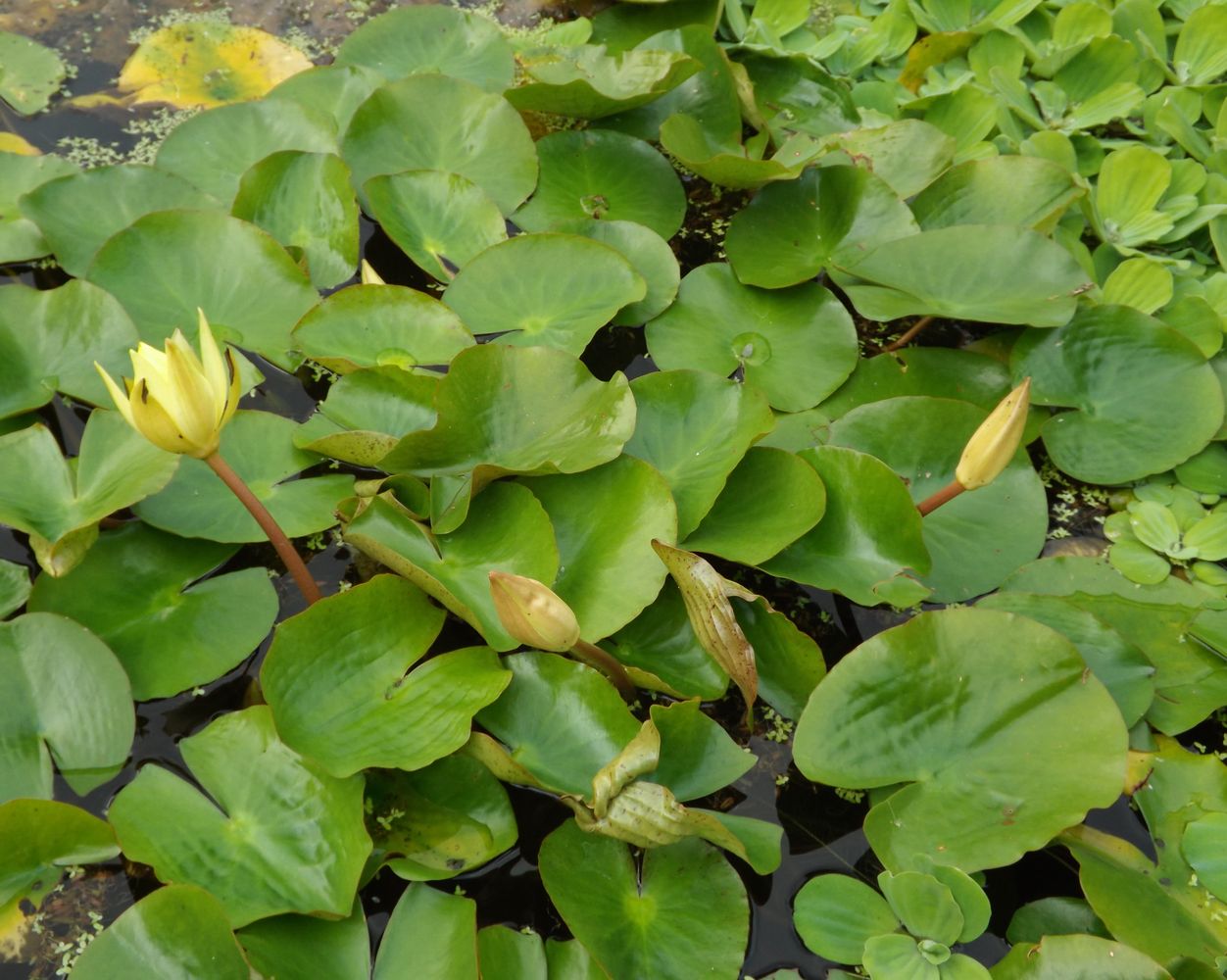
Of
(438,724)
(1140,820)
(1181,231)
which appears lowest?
(1140,820)

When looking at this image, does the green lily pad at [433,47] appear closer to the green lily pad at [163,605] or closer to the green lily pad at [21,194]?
the green lily pad at [21,194]

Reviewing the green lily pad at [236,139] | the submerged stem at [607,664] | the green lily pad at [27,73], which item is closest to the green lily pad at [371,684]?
the submerged stem at [607,664]

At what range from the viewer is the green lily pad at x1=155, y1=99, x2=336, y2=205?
7.29 feet

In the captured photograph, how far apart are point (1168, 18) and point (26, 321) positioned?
289cm

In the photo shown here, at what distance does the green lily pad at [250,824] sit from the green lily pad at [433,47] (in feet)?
5.43

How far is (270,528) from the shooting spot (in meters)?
1.58

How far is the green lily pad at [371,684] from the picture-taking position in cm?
143

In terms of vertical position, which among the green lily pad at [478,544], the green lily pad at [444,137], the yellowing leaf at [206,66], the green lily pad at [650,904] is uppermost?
the yellowing leaf at [206,66]

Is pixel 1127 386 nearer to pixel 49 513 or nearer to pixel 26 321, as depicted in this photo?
pixel 49 513

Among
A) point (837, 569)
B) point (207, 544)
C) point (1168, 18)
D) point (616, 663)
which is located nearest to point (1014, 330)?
point (837, 569)

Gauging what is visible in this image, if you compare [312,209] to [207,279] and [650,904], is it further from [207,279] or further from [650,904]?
[650,904]

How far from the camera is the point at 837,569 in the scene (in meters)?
1.72

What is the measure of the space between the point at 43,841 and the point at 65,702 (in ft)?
0.64

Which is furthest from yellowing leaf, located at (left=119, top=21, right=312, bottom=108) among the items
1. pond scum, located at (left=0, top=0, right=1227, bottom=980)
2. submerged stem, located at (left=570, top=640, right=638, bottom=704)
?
submerged stem, located at (left=570, top=640, right=638, bottom=704)
